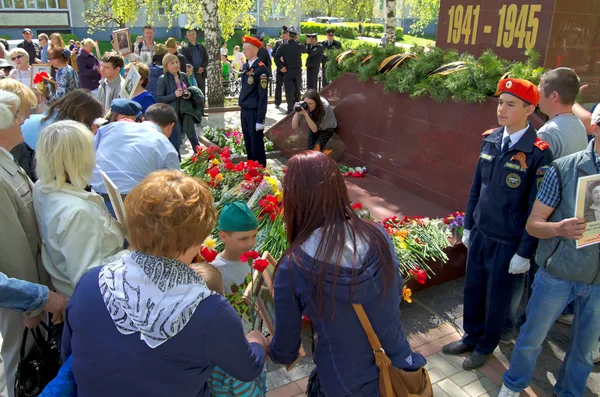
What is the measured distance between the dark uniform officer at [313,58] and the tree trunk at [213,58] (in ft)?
8.32

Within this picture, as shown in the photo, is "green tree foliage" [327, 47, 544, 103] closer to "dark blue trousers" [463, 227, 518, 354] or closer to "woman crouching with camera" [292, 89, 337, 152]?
"woman crouching with camera" [292, 89, 337, 152]

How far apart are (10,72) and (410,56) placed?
7.19 m

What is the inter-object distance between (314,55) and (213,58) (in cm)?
285

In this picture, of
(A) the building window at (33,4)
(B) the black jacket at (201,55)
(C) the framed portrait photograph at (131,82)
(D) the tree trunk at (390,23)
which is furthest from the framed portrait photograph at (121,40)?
(A) the building window at (33,4)

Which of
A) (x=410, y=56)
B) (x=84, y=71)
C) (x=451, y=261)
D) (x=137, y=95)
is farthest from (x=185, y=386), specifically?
(x=84, y=71)

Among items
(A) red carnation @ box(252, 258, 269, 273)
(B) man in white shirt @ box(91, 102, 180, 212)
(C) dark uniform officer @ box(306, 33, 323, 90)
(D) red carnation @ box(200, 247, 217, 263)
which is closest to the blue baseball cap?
(B) man in white shirt @ box(91, 102, 180, 212)

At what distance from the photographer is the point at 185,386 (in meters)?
1.50

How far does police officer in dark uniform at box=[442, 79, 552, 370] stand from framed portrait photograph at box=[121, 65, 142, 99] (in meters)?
4.22

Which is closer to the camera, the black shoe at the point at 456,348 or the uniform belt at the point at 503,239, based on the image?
the uniform belt at the point at 503,239

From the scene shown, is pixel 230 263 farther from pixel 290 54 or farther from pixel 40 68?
pixel 290 54

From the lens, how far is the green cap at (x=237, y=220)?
2.65m

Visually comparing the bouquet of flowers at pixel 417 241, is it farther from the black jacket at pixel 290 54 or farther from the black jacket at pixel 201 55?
the black jacket at pixel 201 55

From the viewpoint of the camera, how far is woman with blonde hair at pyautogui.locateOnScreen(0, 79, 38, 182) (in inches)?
131

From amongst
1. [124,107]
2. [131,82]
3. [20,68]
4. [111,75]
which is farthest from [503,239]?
[20,68]
